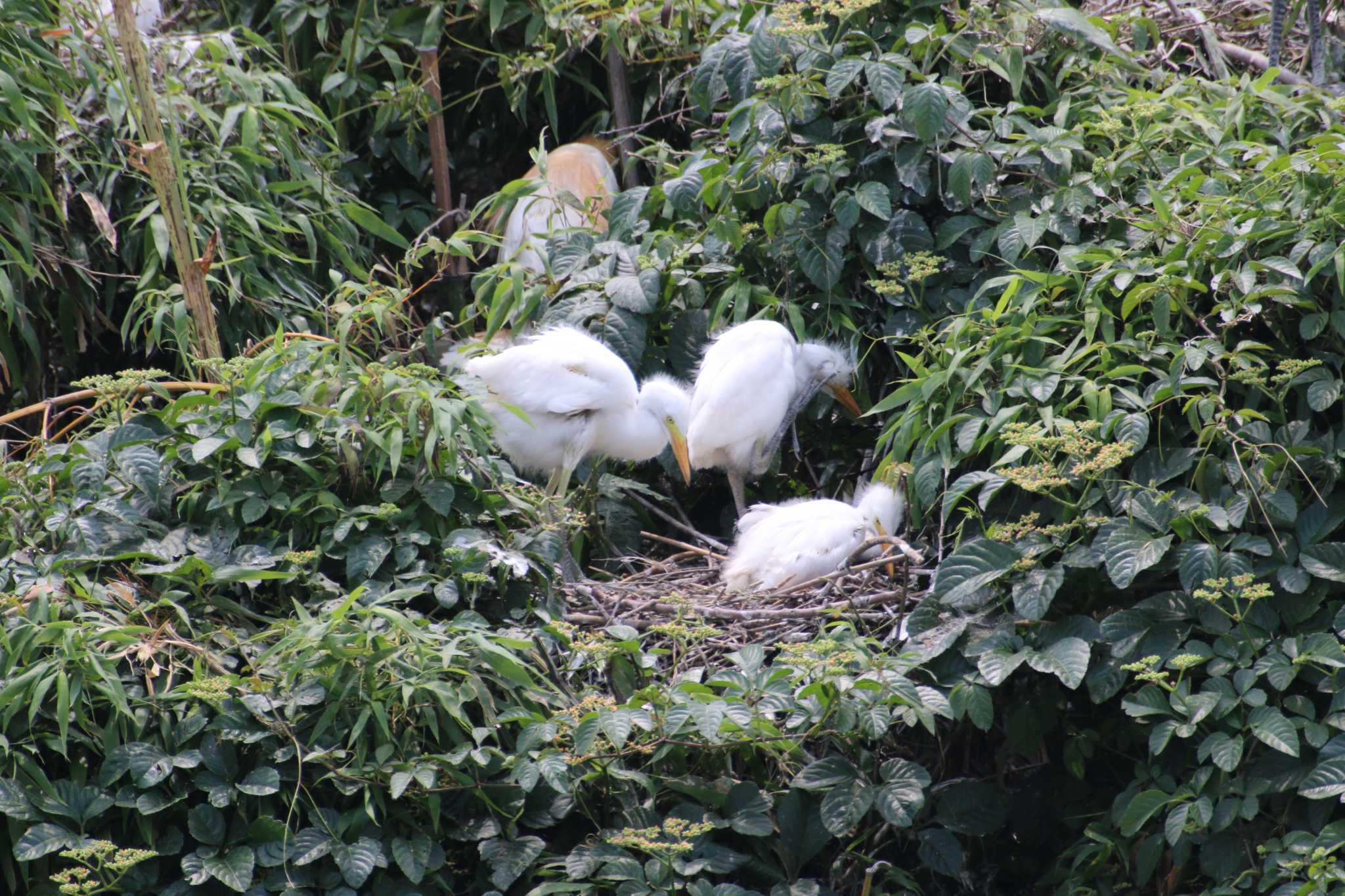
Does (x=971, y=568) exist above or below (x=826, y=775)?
above

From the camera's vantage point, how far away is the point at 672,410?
441cm

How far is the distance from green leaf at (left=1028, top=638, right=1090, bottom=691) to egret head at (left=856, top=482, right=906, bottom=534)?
1.04 meters

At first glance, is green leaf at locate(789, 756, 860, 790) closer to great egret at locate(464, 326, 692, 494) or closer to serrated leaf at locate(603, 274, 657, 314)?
great egret at locate(464, 326, 692, 494)

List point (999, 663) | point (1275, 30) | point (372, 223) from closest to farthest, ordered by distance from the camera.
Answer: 1. point (999, 663)
2. point (1275, 30)
3. point (372, 223)

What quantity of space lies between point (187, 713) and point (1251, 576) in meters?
2.11

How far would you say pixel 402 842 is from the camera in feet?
8.86

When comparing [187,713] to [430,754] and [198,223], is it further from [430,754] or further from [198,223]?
[198,223]

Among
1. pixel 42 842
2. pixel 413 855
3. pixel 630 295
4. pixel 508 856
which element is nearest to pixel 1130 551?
pixel 508 856

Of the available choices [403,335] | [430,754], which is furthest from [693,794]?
[403,335]

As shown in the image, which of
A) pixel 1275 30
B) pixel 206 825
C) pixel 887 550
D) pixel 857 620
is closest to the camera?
pixel 206 825

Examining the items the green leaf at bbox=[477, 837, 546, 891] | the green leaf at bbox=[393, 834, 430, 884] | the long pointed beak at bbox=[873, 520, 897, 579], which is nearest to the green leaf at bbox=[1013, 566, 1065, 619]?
the long pointed beak at bbox=[873, 520, 897, 579]

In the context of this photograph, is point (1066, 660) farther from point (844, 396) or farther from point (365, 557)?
point (844, 396)

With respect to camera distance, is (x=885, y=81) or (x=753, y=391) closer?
(x=885, y=81)

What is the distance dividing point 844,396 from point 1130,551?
5.66 ft
